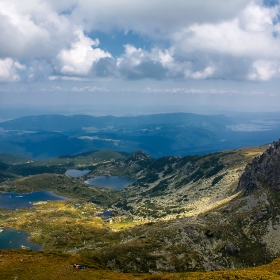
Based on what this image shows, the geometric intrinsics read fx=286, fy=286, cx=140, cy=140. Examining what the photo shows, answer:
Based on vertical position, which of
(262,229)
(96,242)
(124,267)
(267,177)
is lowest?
(96,242)

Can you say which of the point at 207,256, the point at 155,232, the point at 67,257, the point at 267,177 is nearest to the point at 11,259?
the point at 67,257

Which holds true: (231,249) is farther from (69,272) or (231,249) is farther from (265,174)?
(265,174)

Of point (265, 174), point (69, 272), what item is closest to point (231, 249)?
point (69, 272)

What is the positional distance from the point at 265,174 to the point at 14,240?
157 m

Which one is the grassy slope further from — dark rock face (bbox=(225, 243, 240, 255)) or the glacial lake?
the glacial lake

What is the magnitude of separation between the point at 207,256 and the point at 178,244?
13.0m

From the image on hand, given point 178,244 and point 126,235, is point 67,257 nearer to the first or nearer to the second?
point 178,244

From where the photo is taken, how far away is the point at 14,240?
586ft

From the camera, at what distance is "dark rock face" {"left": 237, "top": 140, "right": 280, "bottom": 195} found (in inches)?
6112

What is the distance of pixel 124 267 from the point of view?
4033 inches

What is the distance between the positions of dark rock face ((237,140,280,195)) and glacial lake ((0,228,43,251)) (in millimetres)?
127998

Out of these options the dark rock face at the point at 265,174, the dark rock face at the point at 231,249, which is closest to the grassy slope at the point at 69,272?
the dark rock face at the point at 231,249

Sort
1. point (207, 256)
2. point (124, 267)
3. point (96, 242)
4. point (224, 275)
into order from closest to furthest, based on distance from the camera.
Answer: point (224, 275), point (124, 267), point (207, 256), point (96, 242)

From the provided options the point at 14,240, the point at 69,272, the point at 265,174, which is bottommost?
the point at 14,240
